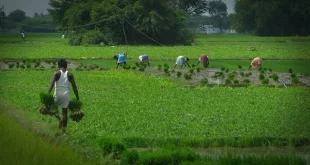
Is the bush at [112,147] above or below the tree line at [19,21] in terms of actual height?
below

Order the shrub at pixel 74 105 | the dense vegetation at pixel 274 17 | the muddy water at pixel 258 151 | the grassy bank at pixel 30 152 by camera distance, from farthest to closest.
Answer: the shrub at pixel 74 105
the muddy water at pixel 258 151
the dense vegetation at pixel 274 17
the grassy bank at pixel 30 152

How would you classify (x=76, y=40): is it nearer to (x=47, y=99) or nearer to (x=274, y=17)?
(x=47, y=99)

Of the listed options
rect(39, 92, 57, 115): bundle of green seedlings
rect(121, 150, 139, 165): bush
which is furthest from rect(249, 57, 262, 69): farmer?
rect(121, 150, 139, 165): bush

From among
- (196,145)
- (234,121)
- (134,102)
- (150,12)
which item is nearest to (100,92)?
(134,102)

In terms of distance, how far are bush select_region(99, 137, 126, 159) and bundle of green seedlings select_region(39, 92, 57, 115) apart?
1493 millimetres

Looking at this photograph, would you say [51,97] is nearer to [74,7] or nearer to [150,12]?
[74,7]

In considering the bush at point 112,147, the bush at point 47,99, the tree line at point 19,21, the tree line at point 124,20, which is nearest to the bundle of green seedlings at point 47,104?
the bush at point 47,99

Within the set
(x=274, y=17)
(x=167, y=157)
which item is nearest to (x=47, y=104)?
(x=167, y=157)

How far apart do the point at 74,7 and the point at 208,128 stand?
29.3m

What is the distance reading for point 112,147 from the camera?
728 cm

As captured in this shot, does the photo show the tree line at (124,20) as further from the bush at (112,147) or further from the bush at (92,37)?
the bush at (112,147)

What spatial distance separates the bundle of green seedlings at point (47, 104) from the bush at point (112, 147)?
1493 mm

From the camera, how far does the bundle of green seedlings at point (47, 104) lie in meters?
8.56

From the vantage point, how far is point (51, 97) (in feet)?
28.2
